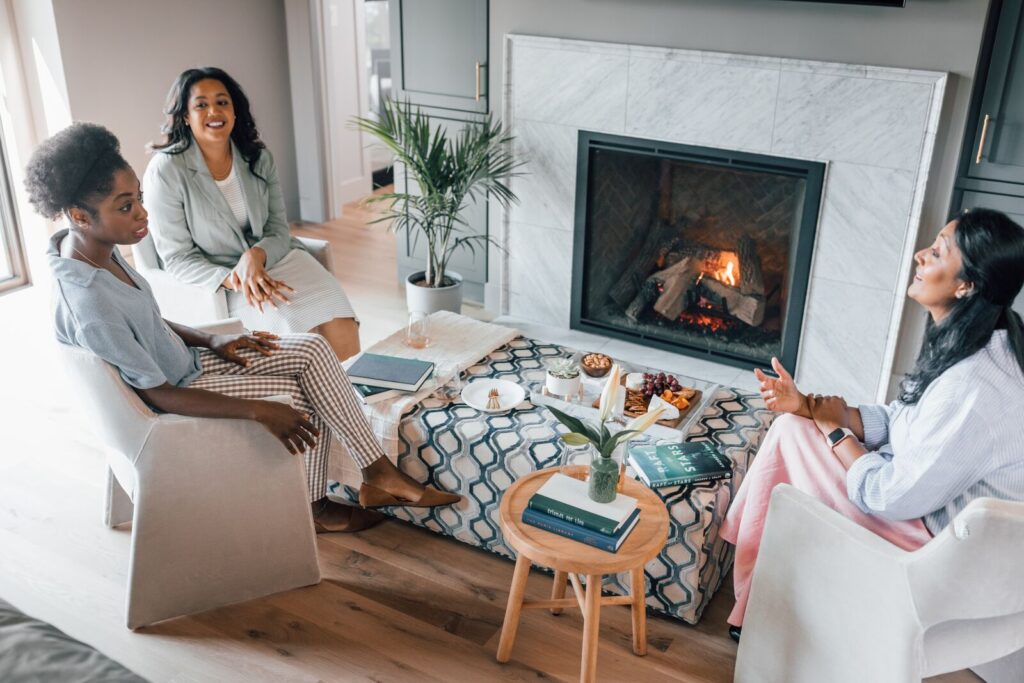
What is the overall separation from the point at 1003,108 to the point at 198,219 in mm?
2601

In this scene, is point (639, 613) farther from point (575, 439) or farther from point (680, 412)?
point (680, 412)

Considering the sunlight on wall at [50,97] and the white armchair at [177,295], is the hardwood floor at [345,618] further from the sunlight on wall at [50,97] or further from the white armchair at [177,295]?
the sunlight on wall at [50,97]

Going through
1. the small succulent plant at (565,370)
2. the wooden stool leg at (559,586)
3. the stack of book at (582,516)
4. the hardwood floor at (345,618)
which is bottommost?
the hardwood floor at (345,618)

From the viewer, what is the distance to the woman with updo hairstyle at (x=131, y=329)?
7.19 ft

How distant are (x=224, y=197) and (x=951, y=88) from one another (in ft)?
7.84

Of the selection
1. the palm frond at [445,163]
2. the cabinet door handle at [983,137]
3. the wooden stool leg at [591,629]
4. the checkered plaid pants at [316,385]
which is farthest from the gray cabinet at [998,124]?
the checkered plaid pants at [316,385]

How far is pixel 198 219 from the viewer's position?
3230 mm

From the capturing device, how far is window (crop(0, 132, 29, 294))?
14.5 ft

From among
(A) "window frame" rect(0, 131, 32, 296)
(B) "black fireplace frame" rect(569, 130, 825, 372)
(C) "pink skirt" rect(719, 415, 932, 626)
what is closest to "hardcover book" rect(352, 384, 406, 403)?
(C) "pink skirt" rect(719, 415, 932, 626)

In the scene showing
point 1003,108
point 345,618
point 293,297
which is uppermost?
point 1003,108

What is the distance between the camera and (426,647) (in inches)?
92.0

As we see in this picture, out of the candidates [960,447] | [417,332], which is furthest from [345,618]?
[960,447]

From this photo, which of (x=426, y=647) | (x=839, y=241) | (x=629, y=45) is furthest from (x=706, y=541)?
(x=629, y=45)

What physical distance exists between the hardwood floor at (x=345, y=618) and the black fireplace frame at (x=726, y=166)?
1.34 meters
